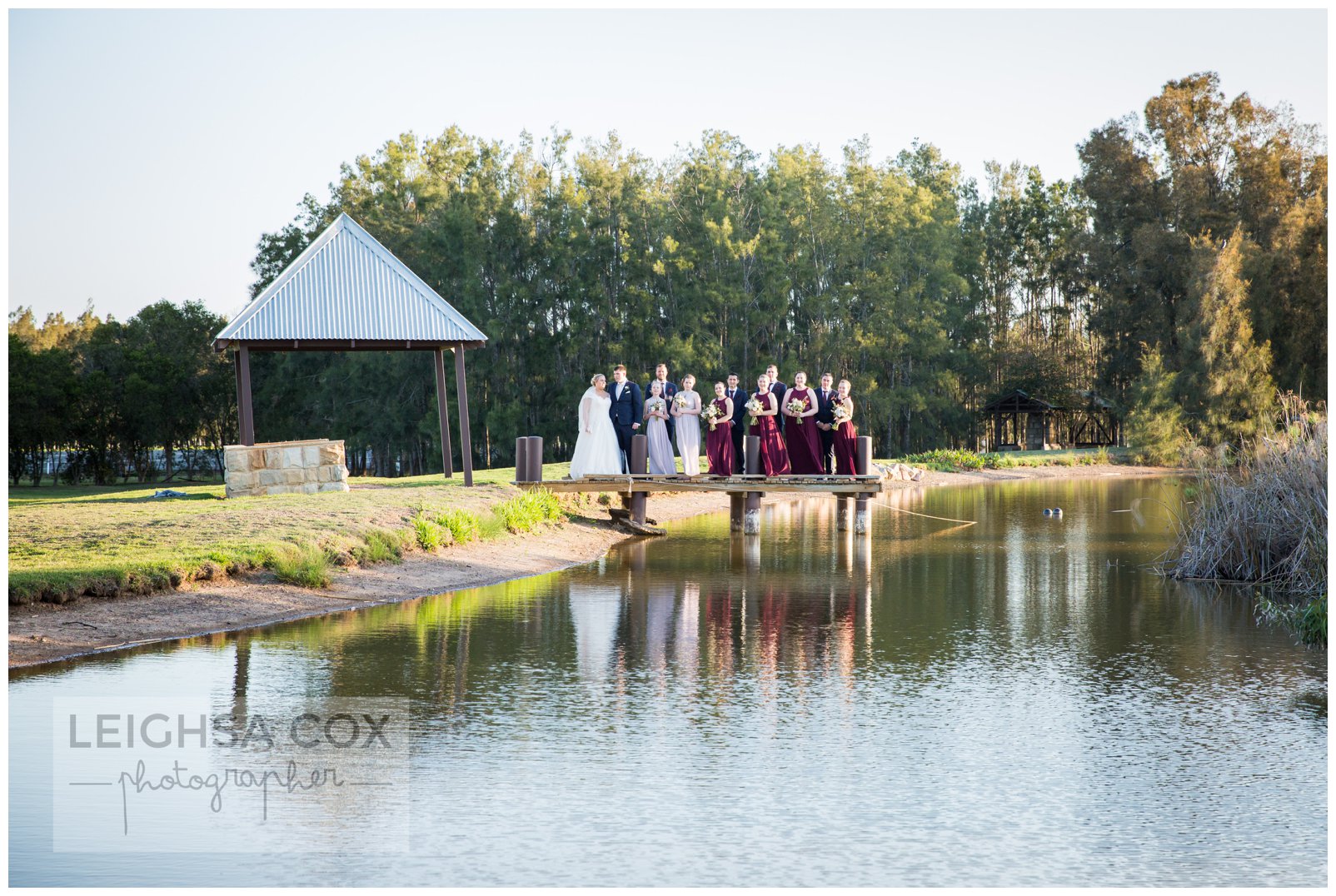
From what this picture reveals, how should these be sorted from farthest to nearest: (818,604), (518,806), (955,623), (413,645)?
(818,604), (955,623), (413,645), (518,806)

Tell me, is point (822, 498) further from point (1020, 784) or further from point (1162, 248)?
point (1162, 248)

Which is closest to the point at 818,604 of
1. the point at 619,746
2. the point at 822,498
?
the point at 619,746

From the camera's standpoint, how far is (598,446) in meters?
22.5

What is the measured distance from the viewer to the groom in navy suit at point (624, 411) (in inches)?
897

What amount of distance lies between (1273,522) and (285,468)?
A: 14.7 meters

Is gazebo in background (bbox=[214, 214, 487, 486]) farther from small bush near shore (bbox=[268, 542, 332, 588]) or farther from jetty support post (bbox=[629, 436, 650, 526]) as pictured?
small bush near shore (bbox=[268, 542, 332, 588])

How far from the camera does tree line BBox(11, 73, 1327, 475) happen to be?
50688 millimetres

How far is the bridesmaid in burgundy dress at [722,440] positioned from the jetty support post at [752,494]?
328 millimetres

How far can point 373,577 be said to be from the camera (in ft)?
50.8

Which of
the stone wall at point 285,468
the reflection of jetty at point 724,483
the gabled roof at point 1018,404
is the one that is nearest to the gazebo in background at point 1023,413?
the gabled roof at point 1018,404

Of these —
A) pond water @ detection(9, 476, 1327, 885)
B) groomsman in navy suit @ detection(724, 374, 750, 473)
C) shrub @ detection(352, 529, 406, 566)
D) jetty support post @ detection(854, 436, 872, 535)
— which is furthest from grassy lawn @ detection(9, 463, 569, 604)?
jetty support post @ detection(854, 436, 872, 535)

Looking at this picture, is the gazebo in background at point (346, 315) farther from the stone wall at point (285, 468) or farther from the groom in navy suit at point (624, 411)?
the groom in navy suit at point (624, 411)

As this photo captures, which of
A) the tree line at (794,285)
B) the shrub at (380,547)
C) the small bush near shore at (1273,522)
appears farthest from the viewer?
the tree line at (794,285)

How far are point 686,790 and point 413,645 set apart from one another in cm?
497
